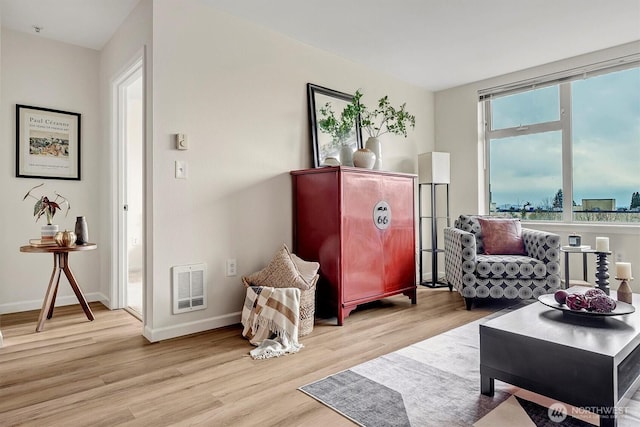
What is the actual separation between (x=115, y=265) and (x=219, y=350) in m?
1.67

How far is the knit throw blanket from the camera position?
7.93ft

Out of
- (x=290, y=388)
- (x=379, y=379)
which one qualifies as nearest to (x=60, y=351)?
(x=290, y=388)

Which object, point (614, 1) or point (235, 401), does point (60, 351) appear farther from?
point (614, 1)

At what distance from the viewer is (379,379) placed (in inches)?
75.7

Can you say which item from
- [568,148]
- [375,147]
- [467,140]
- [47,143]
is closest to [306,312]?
[375,147]

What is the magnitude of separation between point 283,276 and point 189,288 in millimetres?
687

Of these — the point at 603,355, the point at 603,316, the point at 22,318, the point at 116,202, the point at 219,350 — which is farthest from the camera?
the point at 116,202

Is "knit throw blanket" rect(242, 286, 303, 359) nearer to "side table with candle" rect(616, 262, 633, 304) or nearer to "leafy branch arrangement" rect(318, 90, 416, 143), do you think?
"leafy branch arrangement" rect(318, 90, 416, 143)

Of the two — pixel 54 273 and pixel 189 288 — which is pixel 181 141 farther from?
pixel 54 273

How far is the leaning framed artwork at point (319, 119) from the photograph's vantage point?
3447 mm

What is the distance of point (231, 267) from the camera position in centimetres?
291

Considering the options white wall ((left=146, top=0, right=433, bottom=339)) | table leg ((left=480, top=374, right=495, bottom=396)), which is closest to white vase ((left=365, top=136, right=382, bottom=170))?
white wall ((left=146, top=0, right=433, bottom=339))

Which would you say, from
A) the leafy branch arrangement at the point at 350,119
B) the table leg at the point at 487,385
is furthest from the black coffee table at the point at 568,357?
the leafy branch arrangement at the point at 350,119

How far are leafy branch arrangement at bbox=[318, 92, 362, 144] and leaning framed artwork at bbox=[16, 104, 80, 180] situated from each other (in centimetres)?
238
